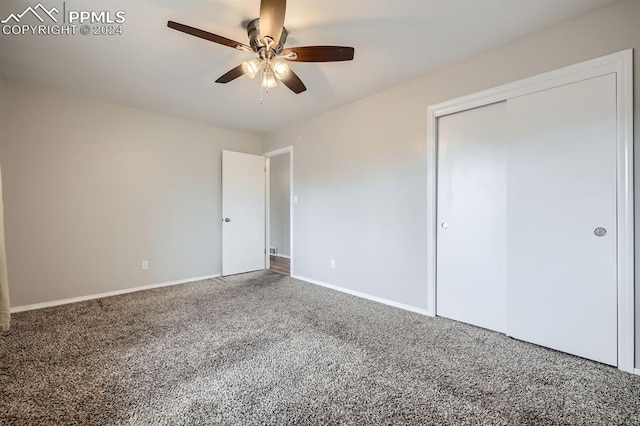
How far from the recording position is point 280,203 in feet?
21.0

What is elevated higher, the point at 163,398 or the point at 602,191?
the point at 602,191

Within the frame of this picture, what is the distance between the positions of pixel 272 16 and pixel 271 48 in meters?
0.30

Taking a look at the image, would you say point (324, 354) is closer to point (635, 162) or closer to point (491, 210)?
point (491, 210)

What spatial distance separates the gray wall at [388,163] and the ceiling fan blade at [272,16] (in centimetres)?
178

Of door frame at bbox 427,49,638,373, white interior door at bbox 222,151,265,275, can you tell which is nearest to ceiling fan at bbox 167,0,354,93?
door frame at bbox 427,49,638,373

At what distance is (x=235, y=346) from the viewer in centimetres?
211

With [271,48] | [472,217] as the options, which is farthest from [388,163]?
[271,48]

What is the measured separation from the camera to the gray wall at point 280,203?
6.21 meters

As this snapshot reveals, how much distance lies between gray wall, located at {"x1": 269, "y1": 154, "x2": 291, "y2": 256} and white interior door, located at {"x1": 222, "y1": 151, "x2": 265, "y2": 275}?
1394 millimetres

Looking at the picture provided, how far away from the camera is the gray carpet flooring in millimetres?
1408

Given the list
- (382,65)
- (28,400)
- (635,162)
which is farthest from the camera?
(382,65)

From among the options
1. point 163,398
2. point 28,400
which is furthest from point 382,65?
point 28,400

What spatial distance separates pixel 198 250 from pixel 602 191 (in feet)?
14.9

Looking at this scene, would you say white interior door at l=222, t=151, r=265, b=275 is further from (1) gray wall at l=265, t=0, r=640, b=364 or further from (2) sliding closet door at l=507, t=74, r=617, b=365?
(2) sliding closet door at l=507, t=74, r=617, b=365
